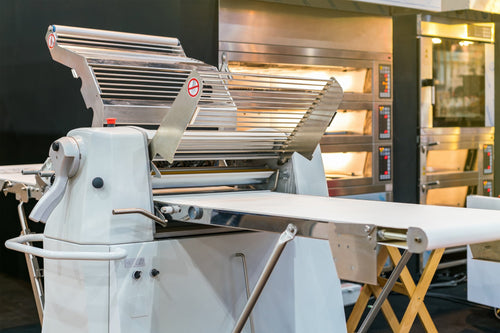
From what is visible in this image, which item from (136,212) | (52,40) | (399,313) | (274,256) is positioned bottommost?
(399,313)

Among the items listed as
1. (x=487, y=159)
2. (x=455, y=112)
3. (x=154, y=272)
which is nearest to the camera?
(x=154, y=272)

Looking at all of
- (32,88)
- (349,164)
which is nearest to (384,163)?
(349,164)

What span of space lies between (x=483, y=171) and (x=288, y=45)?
2660 millimetres

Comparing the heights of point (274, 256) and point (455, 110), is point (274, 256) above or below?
below

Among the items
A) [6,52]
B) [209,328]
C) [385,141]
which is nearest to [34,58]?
[6,52]

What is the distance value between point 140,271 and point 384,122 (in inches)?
143

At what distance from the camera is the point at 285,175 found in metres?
3.00

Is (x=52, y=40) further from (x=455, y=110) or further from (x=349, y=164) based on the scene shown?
(x=455, y=110)

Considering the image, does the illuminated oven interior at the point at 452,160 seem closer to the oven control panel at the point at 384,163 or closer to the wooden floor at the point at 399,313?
the oven control panel at the point at 384,163

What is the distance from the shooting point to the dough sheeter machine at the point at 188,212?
96.3 inches

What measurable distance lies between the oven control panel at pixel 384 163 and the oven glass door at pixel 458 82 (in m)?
0.63

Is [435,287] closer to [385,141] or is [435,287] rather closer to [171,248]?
[385,141]

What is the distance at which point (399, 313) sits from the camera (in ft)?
16.2

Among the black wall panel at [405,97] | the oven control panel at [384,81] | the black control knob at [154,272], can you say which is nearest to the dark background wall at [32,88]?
the black control knob at [154,272]
